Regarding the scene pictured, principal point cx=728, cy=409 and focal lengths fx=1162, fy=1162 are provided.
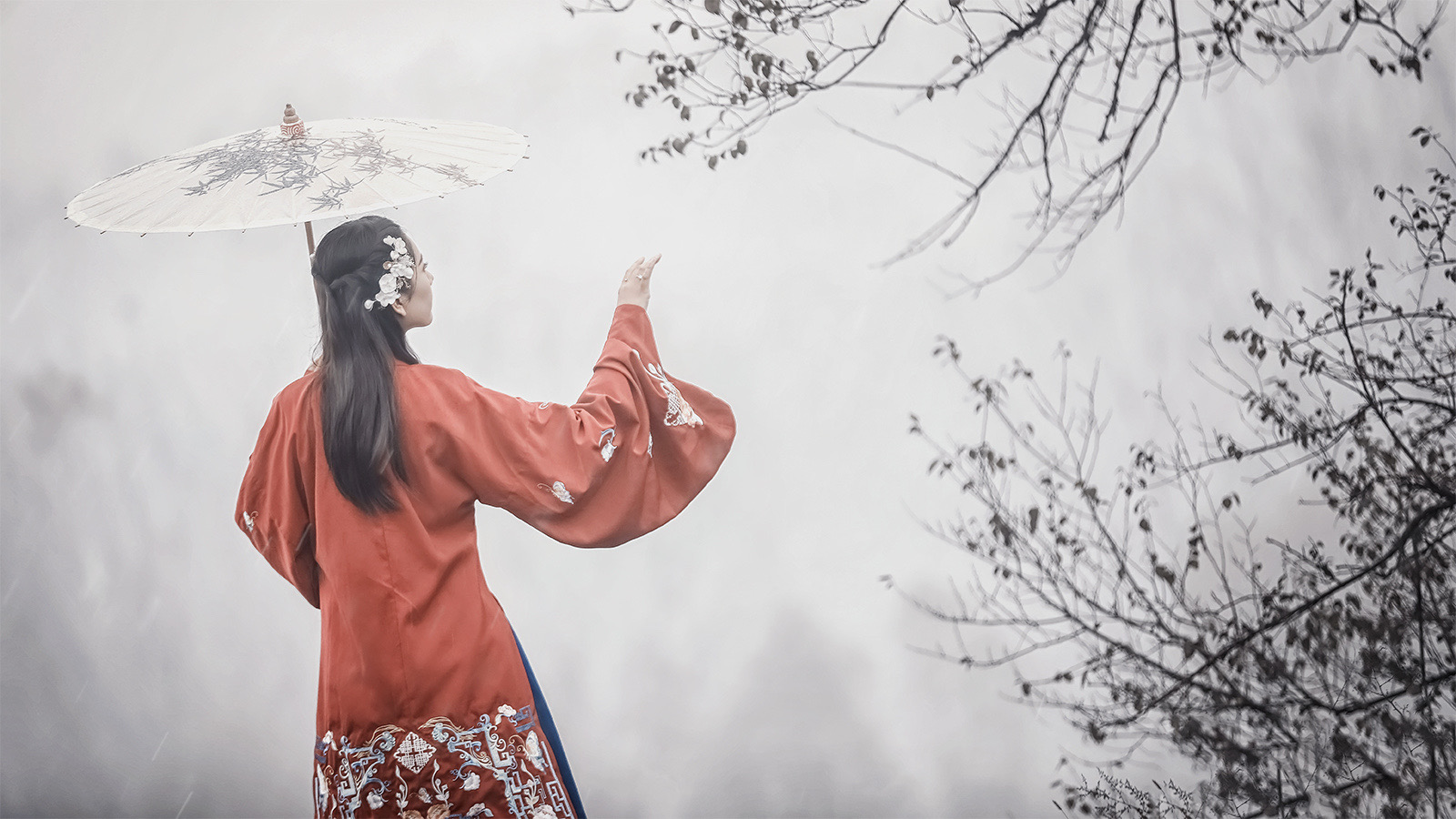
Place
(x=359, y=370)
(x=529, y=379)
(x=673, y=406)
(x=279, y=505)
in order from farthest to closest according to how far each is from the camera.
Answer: (x=529, y=379) → (x=673, y=406) → (x=279, y=505) → (x=359, y=370)

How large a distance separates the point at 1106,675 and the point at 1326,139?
1.72 metres

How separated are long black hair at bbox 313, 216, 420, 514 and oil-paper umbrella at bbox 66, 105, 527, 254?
0.22 ft

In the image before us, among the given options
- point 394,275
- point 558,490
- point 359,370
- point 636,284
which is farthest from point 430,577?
point 636,284

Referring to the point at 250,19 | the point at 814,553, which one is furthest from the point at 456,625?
the point at 250,19

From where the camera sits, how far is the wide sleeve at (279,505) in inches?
75.3

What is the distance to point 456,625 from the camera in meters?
1.88

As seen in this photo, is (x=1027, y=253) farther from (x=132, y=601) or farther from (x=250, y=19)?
(x=132, y=601)

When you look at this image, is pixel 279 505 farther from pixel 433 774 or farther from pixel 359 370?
pixel 433 774

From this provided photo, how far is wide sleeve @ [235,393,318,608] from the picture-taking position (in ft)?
6.27

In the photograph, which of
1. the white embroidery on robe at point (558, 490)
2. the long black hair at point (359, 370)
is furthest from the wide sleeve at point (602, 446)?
the long black hair at point (359, 370)

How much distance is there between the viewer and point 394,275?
1835 mm

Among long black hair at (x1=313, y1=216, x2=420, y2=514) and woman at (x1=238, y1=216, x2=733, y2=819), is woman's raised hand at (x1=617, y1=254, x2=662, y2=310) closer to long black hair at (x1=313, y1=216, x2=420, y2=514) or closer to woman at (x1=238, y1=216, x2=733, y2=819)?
woman at (x1=238, y1=216, x2=733, y2=819)

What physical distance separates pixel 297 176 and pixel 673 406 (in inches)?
28.6

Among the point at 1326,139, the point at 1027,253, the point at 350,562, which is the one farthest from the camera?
the point at 1326,139
